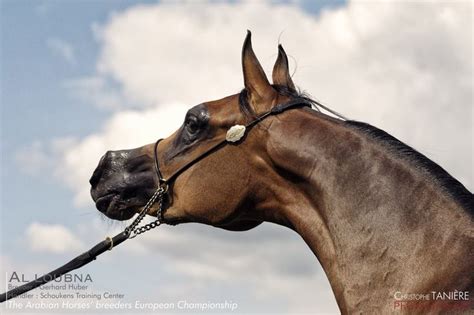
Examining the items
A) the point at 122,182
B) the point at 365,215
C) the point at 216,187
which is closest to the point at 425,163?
the point at 365,215

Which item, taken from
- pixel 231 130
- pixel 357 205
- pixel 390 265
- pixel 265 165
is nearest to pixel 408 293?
pixel 390 265

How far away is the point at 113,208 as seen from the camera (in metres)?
9.29

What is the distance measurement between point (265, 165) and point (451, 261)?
221 cm

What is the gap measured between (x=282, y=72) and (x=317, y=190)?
184 cm

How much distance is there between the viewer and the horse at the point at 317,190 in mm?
7008

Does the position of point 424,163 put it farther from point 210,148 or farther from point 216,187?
point 210,148

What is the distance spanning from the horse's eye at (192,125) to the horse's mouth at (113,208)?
3.82ft

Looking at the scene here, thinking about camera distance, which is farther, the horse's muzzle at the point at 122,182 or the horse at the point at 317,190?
the horse's muzzle at the point at 122,182

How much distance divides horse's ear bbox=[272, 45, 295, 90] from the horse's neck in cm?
84

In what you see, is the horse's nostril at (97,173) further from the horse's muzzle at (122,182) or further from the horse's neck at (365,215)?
the horse's neck at (365,215)

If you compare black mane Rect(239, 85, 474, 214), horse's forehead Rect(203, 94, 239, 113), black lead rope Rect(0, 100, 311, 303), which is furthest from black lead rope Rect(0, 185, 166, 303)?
black mane Rect(239, 85, 474, 214)

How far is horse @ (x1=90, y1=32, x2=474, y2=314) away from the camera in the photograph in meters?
7.01

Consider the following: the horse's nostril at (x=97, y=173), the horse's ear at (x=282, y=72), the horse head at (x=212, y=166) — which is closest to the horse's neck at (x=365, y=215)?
the horse head at (x=212, y=166)

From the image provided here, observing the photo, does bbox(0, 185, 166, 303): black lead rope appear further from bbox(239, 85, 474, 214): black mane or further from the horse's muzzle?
bbox(239, 85, 474, 214): black mane
